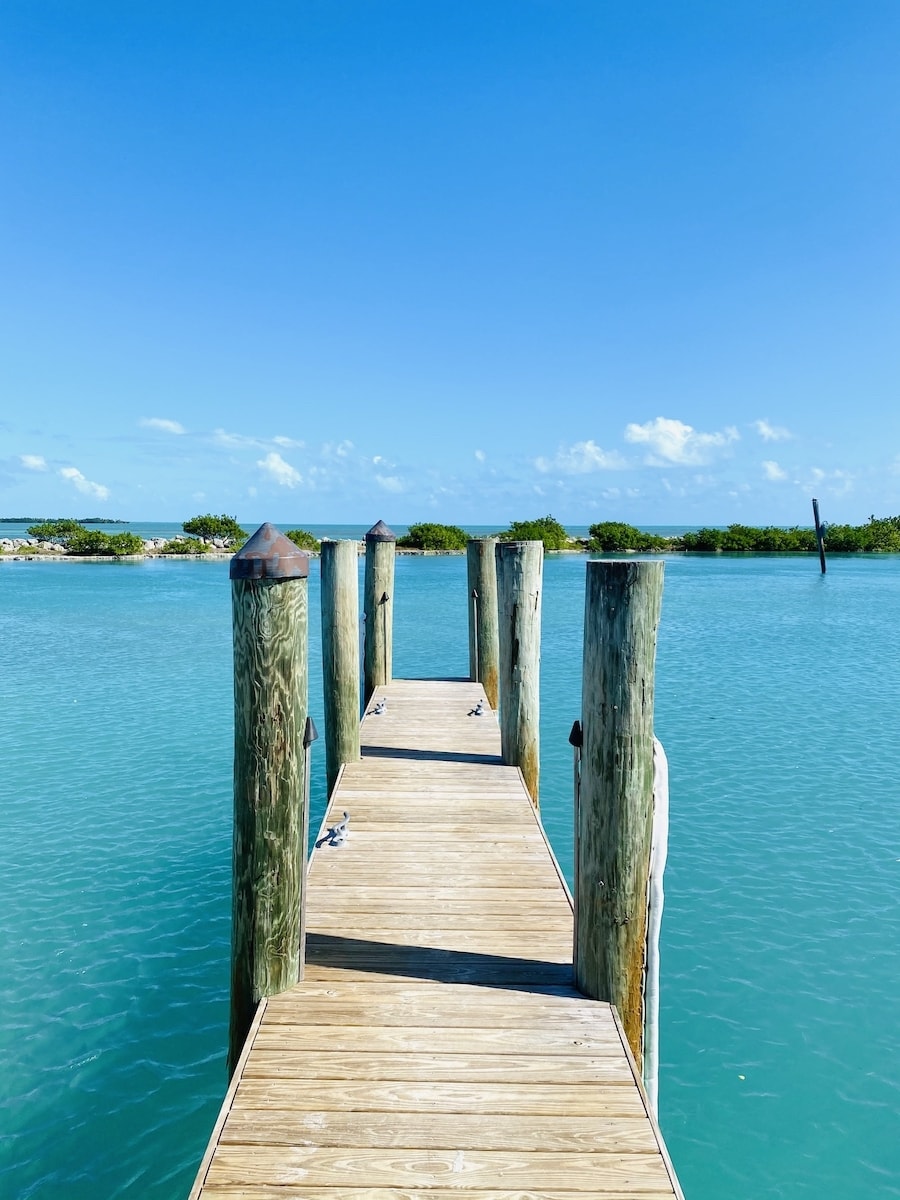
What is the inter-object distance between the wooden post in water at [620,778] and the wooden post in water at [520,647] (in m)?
3.39

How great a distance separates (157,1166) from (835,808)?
8079mm

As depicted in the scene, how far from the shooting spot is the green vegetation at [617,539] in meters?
68.1

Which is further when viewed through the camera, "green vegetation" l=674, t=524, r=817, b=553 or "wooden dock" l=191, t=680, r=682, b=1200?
"green vegetation" l=674, t=524, r=817, b=553

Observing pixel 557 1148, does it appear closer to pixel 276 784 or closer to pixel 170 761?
pixel 276 784

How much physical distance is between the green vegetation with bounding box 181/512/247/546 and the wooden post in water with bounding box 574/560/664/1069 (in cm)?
6631

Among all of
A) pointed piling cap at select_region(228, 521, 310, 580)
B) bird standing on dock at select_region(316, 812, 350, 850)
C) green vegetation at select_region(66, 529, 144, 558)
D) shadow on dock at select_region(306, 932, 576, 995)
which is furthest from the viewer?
green vegetation at select_region(66, 529, 144, 558)

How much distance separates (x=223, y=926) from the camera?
21.6 ft

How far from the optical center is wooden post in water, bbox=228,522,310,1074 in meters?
3.54

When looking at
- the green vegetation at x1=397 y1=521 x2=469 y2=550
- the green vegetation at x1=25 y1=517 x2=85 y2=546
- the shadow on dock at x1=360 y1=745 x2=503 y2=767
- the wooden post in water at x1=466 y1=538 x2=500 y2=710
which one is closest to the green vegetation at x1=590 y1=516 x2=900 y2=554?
the green vegetation at x1=397 y1=521 x2=469 y2=550

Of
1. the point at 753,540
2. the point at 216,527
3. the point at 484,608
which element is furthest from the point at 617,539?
the point at 484,608

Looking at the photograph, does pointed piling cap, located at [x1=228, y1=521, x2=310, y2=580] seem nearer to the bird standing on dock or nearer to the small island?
the bird standing on dock

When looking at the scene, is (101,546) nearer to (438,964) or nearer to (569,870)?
(569,870)

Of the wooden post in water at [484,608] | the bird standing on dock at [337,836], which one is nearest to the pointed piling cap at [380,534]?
the wooden post in water at [484,608]

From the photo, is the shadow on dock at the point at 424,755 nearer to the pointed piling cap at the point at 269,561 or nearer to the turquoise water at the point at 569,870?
the turquoise water at the point at 569,870
